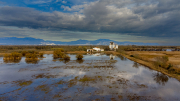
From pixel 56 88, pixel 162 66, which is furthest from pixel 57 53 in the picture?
pixel 162 66

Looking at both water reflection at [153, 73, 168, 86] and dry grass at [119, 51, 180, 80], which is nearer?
water reflection at [153, 73, 168, 86]

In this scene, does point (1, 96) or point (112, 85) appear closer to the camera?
point (1, 96)

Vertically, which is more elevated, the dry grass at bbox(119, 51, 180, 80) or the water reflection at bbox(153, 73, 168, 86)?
the dry grass at bbox(119, 51, 180, 80)

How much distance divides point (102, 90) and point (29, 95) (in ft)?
26.5

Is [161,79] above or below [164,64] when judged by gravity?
below

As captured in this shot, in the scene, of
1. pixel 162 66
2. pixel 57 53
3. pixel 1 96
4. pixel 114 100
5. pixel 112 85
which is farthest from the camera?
pixel 57 53

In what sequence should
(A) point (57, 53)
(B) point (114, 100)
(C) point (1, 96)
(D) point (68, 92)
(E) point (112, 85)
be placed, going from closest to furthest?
(B) point (114, 100), (C) point (1, 96), (D) point (68, 92), (E) point (112, 85), (A) point (57, 53)

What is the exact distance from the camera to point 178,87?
46.1 ft

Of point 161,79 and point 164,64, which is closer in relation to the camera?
point 161,79

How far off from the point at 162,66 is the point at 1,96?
1119 inches

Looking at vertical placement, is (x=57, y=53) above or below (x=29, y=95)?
above

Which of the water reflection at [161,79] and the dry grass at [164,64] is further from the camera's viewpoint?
the dry grass at [164,64]

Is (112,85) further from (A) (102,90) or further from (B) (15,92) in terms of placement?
(B) (15,92)

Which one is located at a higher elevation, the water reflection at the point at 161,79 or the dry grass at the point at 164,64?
the dry grass at the point at 164,64
